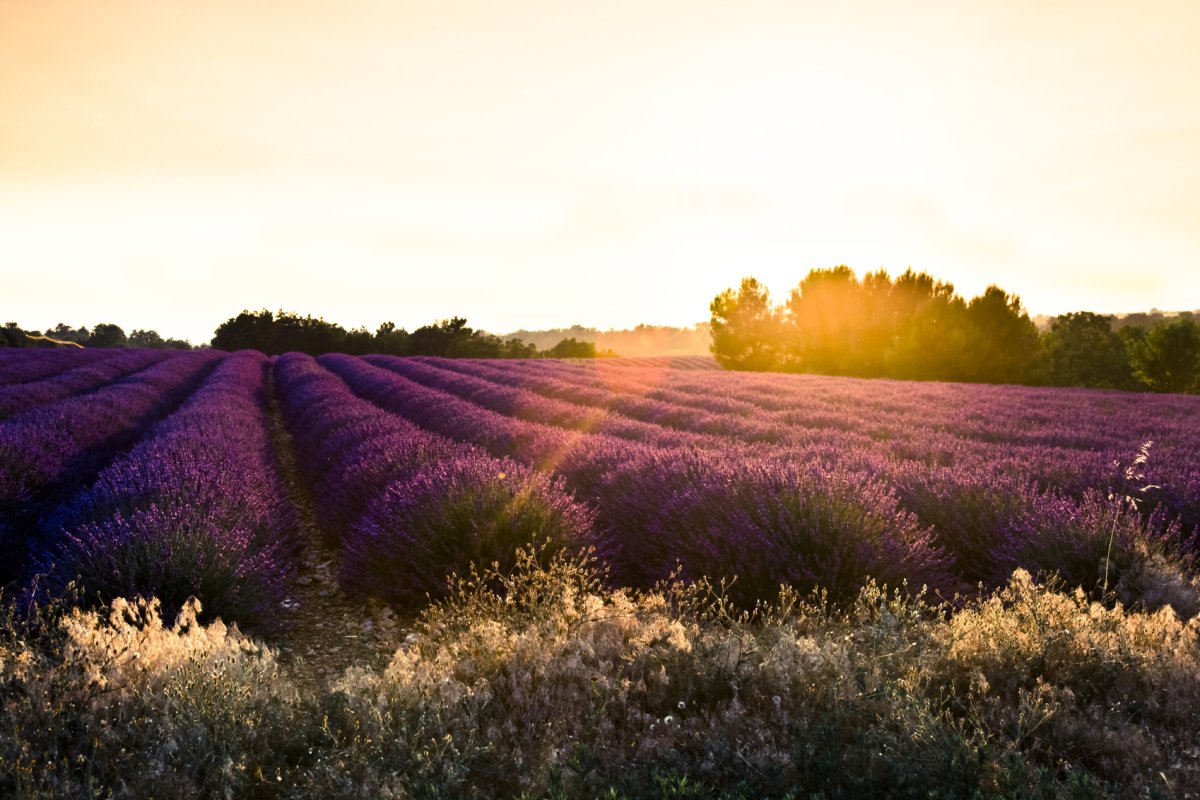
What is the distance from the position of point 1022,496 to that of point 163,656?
457 centimetres

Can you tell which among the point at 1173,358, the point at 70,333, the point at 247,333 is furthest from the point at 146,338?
the point at 1173,358

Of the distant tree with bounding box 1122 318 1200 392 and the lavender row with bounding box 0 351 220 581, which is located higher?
the distant tree with bounding box 1122 318 1200 392

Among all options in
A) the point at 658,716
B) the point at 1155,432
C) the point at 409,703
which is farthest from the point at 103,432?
the point at 1155,432

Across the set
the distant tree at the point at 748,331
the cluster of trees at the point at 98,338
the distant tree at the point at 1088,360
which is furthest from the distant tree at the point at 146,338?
the distant tree at the point at 1088,360

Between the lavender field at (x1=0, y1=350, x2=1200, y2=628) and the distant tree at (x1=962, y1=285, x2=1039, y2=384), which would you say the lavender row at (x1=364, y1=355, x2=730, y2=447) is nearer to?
the lavender field at (x1=0, y1=350, x2=1200, y2=628)

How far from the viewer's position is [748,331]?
49.1m

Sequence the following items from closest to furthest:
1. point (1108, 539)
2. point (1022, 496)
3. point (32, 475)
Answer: point (1108, 539) < point (1022, 496) < point (32, 475)

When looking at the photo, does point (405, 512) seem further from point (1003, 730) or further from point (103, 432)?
point (103, 432)

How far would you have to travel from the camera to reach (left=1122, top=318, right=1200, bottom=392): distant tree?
103ft

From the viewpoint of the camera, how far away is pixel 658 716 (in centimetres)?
221

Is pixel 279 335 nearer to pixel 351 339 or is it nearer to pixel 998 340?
pixel 351 339

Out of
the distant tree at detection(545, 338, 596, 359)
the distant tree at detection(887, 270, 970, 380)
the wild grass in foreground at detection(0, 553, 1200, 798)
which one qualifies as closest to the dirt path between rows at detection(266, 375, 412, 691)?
the wild grass in foreground at detection(0, 553, 1200, 798)

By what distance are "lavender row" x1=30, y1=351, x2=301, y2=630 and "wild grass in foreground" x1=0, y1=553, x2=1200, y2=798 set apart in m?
0.60

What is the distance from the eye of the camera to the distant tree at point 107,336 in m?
53.6
